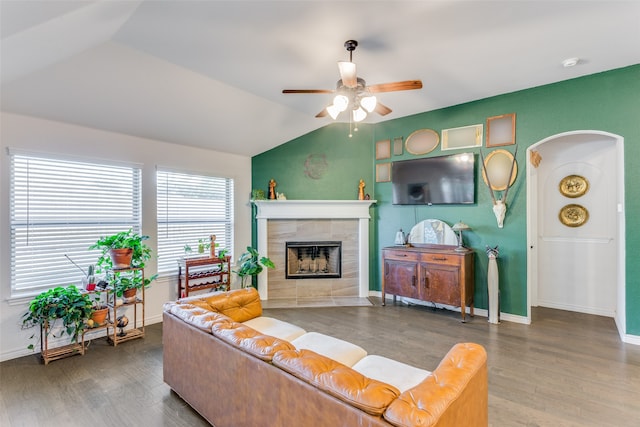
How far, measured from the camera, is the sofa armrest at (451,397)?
1062 mm

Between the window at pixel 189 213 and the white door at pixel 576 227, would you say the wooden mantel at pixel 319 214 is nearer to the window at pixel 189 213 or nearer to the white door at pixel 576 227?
the window at pixel 189 213

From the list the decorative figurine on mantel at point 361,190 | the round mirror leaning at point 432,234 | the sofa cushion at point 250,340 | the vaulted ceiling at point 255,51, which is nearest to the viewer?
the sofa cushion at point 250,340

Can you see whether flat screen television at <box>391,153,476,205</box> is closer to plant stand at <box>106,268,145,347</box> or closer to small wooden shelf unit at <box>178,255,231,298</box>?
small wooden shelf unit at <box>178,255,231,298</box>

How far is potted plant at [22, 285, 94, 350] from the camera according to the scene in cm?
286

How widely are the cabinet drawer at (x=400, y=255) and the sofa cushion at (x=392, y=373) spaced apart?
242 cm

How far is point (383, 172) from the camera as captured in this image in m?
5.18

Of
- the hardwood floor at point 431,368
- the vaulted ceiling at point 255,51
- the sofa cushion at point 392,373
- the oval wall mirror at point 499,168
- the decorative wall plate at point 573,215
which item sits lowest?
the hardwood floor at point 431,368

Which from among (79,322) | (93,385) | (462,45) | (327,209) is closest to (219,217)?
(327,209)

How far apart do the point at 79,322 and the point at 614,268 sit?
645 cm

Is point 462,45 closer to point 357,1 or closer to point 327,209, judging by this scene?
point 357,1

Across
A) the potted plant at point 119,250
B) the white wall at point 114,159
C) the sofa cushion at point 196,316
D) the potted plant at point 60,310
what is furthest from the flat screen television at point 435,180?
the potted plant at point 60,310

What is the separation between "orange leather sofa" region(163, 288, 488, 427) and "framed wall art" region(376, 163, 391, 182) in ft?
12.4

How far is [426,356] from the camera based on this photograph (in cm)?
300

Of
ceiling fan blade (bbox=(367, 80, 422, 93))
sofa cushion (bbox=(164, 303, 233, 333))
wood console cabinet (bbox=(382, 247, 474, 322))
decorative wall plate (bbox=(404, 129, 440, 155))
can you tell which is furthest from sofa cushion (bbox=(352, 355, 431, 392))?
decorative wall plate (bbox=(404, 129, 440, 155))
